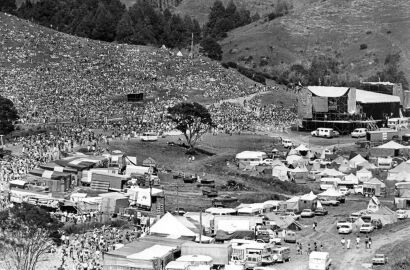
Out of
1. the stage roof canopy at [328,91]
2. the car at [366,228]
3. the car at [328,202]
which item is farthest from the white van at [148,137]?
the car at [366,228]

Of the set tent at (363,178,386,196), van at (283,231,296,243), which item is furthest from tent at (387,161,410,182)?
van at (283,231,296,243)

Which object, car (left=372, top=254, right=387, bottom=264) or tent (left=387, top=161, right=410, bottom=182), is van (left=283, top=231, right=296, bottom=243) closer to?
car (left=372, top=254, right=387, bottom=264)

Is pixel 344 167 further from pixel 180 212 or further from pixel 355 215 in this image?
pixel 180 212

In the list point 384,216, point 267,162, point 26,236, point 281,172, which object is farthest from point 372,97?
point 26,236

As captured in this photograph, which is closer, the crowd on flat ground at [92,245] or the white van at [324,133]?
the crowd on flat ground at [92,245]

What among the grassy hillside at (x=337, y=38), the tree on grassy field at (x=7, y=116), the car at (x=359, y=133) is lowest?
the car at (x=359, y=133)

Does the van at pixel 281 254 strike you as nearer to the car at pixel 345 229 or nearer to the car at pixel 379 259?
the car at pixel 379 259

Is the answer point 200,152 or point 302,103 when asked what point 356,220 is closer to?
point 200,152
